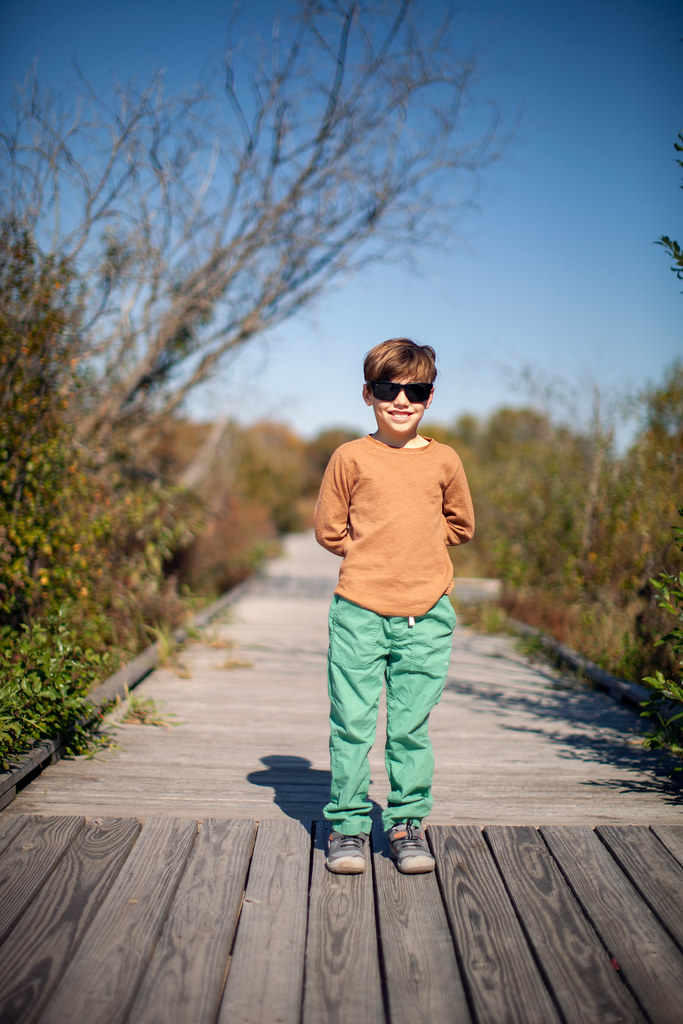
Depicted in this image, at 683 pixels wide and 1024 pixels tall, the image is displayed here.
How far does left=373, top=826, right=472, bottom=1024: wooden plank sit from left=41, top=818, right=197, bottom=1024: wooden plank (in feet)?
2.02

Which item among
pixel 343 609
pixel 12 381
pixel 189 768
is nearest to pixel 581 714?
pixel 189 768

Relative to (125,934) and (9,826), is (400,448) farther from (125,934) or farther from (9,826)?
(9,826)

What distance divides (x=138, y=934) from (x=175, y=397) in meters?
6.02

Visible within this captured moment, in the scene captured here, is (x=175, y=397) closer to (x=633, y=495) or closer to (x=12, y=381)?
(x=12, y=381)

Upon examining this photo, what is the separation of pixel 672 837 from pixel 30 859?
2194mm

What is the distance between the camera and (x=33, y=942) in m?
1.95

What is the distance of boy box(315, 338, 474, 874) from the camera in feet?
7.90

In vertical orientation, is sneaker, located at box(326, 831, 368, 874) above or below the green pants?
below

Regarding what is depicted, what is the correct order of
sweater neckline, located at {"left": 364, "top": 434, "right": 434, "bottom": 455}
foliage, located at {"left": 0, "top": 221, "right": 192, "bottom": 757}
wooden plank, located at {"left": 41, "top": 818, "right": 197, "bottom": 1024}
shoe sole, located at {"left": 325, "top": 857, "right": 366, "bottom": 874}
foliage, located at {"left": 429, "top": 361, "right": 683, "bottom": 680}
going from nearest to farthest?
wooden plank, located at {"left": 41, "top": 818, "right": 197, "bottom": 1024} < shoe sole, located at {"left": 325, "top": 857, "right": 366, "bottom": 874} < sweater neckline, located at {"left": 364, "top": 434, "right": 434, "bottom": 455} < foliage, located at {"left": 0, "top": 221, "right": 192, "bottom": 757} < foliage, located at {"left": 429, "top": 361, "right": 683, "bottom": 680}

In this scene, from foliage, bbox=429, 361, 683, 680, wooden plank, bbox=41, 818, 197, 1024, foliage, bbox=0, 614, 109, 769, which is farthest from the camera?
foliage, bbox=429, 361, 683, 680

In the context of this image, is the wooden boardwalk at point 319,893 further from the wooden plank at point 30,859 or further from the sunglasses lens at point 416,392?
the sunglasses lens at point 416,392

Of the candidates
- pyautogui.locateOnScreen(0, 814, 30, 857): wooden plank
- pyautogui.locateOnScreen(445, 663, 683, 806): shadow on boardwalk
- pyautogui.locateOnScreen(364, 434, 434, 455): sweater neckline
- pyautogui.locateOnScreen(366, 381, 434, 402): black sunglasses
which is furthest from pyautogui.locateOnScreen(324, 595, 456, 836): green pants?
pyautogui.locateOnScreen(445, 663, 683, 806): shadow on boardwalk

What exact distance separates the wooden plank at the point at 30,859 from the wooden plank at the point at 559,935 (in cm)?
141

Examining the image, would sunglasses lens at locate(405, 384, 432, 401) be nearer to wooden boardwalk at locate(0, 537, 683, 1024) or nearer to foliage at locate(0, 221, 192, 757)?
wooden boardwalk at locate(0, 537, 683, 1024)
